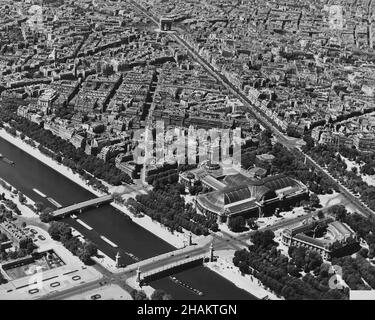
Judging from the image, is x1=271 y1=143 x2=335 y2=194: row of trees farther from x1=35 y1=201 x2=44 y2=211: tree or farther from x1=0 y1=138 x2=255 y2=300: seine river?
x1=35 y1=201 x2=44 y2=211: tree

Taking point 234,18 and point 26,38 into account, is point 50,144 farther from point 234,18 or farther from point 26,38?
point 234,18

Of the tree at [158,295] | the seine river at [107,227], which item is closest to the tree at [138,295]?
the tree at [158,295]

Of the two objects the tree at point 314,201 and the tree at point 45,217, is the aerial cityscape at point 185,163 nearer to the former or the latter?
the tree at point 314,201

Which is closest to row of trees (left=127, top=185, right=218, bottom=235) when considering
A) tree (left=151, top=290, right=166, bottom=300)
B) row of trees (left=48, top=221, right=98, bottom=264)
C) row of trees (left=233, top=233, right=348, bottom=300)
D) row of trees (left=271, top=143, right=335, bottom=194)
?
row of trees (left=233, top=233, right=348, bottom=300)

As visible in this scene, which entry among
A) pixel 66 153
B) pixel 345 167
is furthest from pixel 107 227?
pixel 345 167

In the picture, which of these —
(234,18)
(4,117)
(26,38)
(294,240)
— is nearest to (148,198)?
(294,240)

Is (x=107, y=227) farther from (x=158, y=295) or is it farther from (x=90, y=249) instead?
(x=158, y=295)
